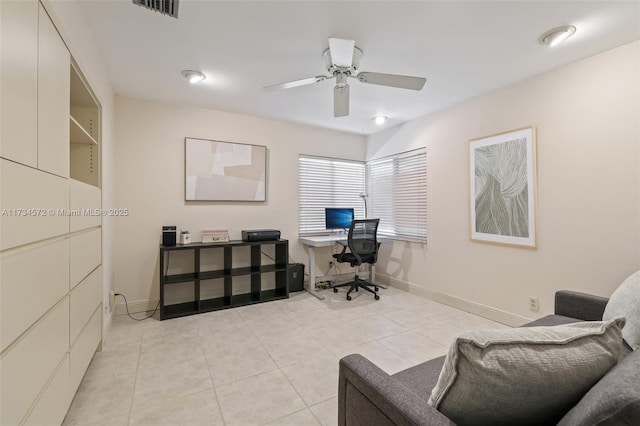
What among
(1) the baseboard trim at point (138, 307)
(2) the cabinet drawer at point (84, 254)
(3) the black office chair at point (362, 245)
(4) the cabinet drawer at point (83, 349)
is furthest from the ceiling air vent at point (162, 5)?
(1) the baseboard trim at point (138, 307)

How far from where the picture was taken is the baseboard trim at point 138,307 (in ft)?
10.6

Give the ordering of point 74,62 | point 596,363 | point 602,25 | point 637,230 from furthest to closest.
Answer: point 637,230
point 602,25
point 74,62
point 596,363

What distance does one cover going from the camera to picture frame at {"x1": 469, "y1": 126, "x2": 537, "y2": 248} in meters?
2.79

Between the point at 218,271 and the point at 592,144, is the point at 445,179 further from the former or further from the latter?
the point at 218,271

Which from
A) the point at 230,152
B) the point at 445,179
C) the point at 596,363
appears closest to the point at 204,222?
the point at 230,152

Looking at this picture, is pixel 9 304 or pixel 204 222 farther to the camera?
pixel 204 222

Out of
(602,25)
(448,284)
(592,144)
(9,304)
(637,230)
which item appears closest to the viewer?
(9,304)

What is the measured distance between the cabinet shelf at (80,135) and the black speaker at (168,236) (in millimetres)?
1174

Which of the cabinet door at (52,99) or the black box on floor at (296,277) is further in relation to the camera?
the black box on floor at (296,277)

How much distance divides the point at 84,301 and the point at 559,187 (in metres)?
3.90

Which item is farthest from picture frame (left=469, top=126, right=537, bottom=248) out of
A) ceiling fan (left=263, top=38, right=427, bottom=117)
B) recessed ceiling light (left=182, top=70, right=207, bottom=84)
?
recessed ceiling light (left=182, top=70, right=207, bottom=84)

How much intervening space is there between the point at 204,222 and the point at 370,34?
112 inches

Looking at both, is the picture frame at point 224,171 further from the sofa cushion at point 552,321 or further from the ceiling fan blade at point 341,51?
the sofa cushion at point 552,321

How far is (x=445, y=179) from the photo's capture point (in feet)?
11.9
